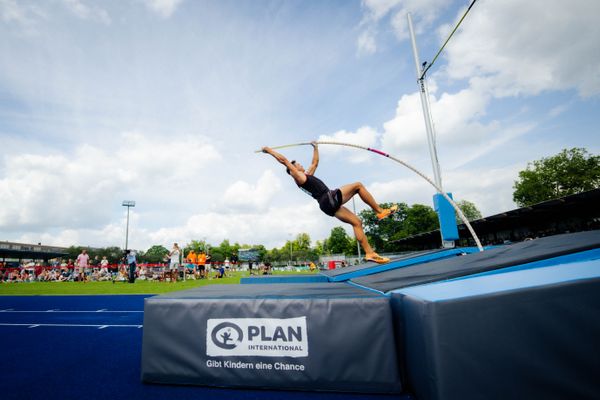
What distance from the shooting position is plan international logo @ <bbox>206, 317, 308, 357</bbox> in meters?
2.45

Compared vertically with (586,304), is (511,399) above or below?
below

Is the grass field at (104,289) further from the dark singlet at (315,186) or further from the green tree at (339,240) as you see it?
the green tree at (339,240)

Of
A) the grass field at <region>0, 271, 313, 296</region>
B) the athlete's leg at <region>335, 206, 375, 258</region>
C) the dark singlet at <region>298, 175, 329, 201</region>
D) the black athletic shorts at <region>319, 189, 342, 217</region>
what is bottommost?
the grass field at <region>0, 271, 313, 296</region>

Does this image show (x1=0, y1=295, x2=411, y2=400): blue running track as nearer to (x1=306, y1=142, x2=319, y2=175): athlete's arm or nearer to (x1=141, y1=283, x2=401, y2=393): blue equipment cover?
(x1=141, y1=283, x2=401, y2=393): blue equipment cover

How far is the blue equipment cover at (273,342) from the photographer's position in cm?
234

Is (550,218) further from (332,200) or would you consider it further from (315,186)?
(315,186)

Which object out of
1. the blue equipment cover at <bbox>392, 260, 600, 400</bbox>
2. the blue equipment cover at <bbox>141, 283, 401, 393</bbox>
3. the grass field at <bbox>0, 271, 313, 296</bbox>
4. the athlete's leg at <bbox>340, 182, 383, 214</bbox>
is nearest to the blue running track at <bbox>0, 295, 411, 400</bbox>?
the blue equipment cover at <bbox>141, 283, 401, 393</bbox>

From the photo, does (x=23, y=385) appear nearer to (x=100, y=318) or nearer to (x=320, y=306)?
(x=320, y=306)

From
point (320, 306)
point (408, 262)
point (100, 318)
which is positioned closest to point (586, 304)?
point (320, 306)

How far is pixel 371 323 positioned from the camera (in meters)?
2.37

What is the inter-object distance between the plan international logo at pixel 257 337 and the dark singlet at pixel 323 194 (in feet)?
8.72

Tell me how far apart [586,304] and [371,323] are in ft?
4.33

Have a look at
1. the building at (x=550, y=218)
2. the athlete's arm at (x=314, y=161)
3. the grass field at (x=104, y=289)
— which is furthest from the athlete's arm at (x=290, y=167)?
the building at (x=550, y=218)

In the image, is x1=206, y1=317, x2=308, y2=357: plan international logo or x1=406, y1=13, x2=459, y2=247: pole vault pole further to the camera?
x1=406, y1=13, x2=459, y2=247: pole vault pole
